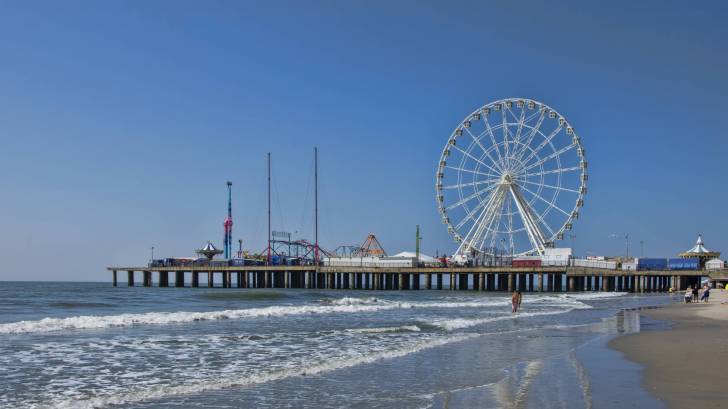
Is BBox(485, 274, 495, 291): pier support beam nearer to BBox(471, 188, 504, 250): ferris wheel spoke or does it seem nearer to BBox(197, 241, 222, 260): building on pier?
BBox(471, 188, 504, 250): ferris wheel spoke

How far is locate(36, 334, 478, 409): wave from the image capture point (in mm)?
9047

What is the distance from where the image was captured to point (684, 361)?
1207 cm

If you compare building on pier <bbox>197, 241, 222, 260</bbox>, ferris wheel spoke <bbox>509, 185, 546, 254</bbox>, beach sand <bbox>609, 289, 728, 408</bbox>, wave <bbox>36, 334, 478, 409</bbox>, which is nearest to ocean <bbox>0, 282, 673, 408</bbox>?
wave <bbox>36, 334, 478, 409</bbox>

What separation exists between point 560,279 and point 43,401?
64.1m

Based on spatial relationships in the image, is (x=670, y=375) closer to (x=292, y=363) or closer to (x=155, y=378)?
(x=292, y=363)

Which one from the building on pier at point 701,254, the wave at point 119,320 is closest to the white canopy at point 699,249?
the building on pier at point 701,254

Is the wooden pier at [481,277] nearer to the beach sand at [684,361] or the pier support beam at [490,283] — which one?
the pier support beam at [490,283]

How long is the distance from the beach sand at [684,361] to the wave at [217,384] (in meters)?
4.82

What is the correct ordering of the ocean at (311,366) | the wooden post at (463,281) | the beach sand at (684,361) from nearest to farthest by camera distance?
the beach sand at (684,361), the ocean at (311,366), the wooden post at (463,281)

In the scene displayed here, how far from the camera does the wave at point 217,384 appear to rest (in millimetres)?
9047

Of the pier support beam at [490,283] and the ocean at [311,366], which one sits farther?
the pier support beam at [490,283]

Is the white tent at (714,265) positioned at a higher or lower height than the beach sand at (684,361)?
lower

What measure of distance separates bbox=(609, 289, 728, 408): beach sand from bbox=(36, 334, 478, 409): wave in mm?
4825

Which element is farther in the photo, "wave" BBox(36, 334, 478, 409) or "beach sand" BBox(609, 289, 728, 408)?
"wave" BBox(36, 334, 478, 409)
